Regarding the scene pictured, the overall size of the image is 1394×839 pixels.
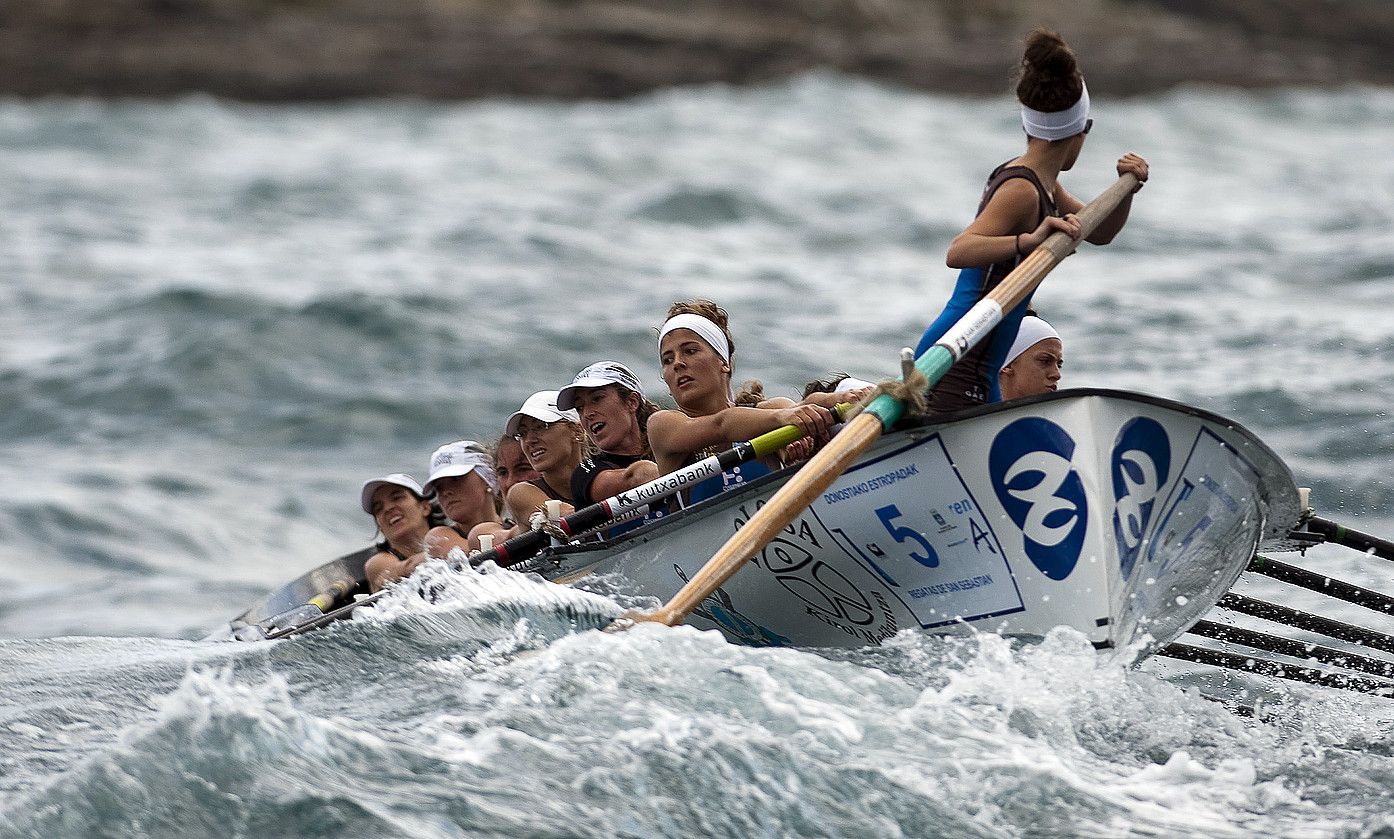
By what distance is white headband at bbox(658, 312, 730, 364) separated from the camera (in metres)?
6.62

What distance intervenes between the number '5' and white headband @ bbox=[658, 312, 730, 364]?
1144 mm

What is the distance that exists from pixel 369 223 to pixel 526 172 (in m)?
4.37

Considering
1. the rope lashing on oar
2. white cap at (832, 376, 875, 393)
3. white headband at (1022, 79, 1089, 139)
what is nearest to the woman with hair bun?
white headband at (1022, 79, 1089, 139)

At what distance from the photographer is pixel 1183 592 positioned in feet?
20.1

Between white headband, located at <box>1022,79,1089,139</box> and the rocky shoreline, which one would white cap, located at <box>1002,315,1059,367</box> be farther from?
the rocky shoreline

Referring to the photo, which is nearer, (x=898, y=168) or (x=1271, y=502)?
(x=1271, y=502)

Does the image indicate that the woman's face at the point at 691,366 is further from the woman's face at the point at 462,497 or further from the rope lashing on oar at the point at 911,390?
the woman's face at the point at 462,497

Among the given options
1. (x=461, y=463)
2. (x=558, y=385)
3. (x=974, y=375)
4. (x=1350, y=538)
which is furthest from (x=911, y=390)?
(x=558, y=385)

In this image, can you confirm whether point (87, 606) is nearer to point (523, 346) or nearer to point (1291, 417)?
point (523, 346)

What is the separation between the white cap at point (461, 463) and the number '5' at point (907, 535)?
122 inches

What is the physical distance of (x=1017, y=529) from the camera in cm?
565

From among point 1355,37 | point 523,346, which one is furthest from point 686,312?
point 1355,37

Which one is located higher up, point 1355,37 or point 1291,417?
point 1355,37

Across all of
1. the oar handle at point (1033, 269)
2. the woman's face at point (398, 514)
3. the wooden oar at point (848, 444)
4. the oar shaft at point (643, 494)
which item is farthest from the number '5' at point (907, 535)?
the woman's face at point (398, 514)
